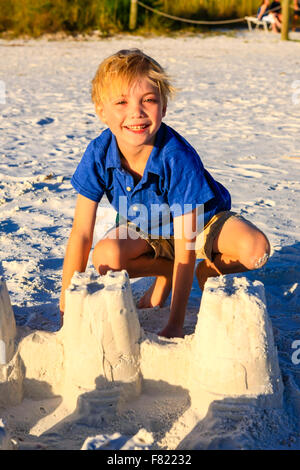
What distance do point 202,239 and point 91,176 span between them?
0.55 meters

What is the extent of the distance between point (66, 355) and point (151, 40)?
11266 millimetres

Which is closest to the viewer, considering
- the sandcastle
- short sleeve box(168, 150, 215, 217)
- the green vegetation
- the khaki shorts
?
the sandcastle

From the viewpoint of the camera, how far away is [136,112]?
2.14 metres

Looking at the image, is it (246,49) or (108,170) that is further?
(246,49)

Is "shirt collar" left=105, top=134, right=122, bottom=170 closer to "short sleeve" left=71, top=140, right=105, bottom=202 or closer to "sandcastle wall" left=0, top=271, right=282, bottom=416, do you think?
"short sleeve" left=71, top=140, right=105, bottom=202

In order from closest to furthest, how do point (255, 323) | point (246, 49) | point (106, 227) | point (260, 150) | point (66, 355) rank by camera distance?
point (255, 323) < point (66, 355) < point (106, 227) < point (260, 150) < point (246, 49)

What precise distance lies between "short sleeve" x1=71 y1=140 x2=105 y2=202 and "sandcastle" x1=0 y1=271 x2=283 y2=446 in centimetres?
59

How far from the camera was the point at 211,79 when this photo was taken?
8.20m

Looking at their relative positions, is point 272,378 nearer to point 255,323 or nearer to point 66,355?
point 255,323

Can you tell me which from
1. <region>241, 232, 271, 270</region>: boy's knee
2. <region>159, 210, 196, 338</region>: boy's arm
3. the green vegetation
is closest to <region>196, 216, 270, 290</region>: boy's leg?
<region>241, 232, 271, 270</region>: boy's knee

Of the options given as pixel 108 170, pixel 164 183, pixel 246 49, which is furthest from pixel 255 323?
pixel 246 49

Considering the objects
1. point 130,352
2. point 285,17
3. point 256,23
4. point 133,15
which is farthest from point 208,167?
point 256,23

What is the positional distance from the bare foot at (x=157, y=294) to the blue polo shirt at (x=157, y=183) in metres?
0.26

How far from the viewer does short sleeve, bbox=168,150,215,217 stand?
2244 millimetres
